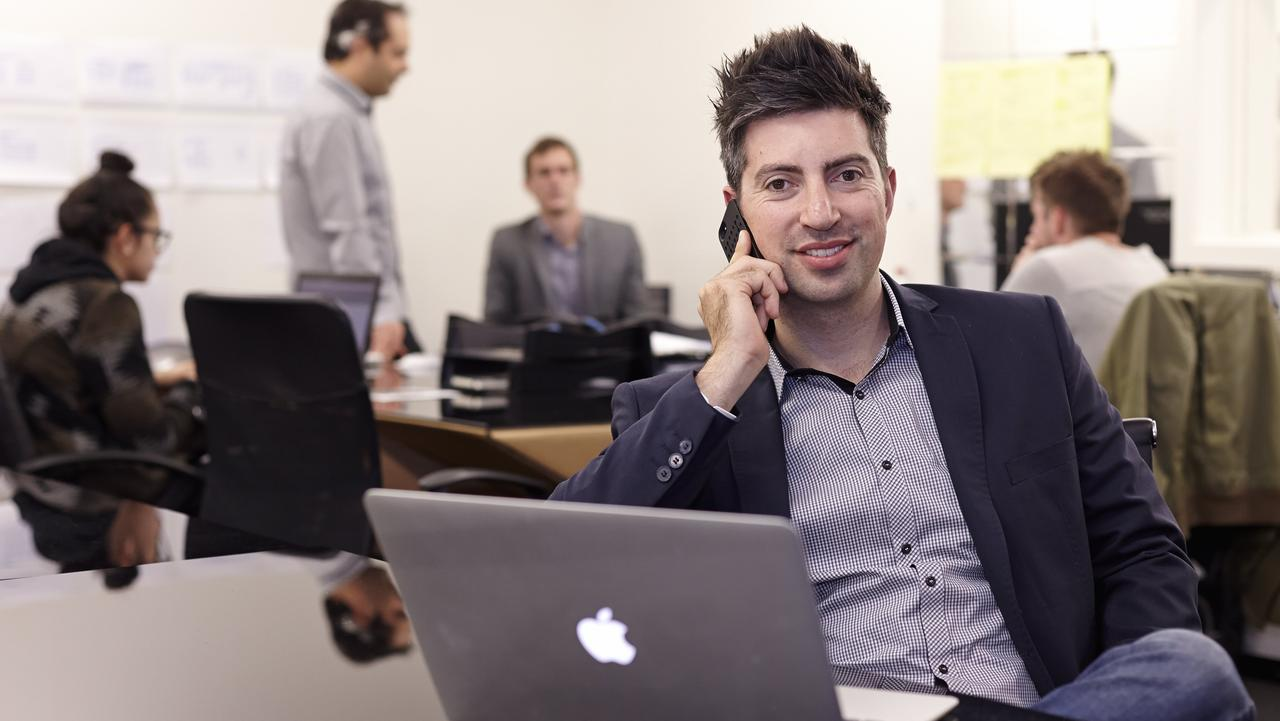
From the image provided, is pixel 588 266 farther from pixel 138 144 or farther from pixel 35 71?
pixel 35 71

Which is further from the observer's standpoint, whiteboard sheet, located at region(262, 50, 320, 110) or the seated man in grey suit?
whiteboard sheet, located at region(262, 50, 320, 110)

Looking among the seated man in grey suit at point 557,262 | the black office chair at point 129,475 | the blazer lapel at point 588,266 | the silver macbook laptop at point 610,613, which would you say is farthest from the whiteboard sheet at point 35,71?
the silver macbook laptop at point 610,613

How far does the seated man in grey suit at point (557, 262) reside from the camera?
6164 millimetres

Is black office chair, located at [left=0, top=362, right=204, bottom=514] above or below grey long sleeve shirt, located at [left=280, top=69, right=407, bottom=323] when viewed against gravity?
below

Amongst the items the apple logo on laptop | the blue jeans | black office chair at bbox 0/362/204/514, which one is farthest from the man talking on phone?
black office chair at bbox 0/362/204/514

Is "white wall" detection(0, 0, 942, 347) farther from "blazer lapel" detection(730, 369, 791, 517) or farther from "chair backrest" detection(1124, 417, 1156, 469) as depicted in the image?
"blazer lapel" detection(730, 369, 791, 517)

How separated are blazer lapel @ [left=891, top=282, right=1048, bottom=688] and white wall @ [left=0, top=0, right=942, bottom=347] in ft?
15.0

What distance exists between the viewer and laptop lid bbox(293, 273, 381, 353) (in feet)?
12.9

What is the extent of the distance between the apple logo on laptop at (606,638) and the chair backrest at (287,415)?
6.29ft

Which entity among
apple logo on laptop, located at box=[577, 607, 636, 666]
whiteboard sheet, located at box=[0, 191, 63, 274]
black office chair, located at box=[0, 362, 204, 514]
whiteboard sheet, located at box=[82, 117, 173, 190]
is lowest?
black office chair, located at box=[0, 362, 204, 514]

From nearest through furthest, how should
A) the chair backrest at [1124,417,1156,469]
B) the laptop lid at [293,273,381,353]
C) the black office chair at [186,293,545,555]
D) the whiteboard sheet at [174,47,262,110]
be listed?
1. the chair backrest at [1124,417,1156,469]
2. the black office chair at [186,293,545,555]
3. the laptop lid at [293,273,381,353]
4. the whiteboard sheet at [174,47,262,110]

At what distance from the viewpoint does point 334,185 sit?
4703mm

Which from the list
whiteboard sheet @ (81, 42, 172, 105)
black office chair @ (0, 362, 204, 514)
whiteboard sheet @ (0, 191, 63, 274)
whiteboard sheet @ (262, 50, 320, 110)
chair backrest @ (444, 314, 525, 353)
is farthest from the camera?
whiteboard sheet @ (262, 50, 320, 110)

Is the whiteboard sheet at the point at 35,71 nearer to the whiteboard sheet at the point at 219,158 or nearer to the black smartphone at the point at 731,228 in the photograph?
the whiteboard sheet at the point at 219,158
